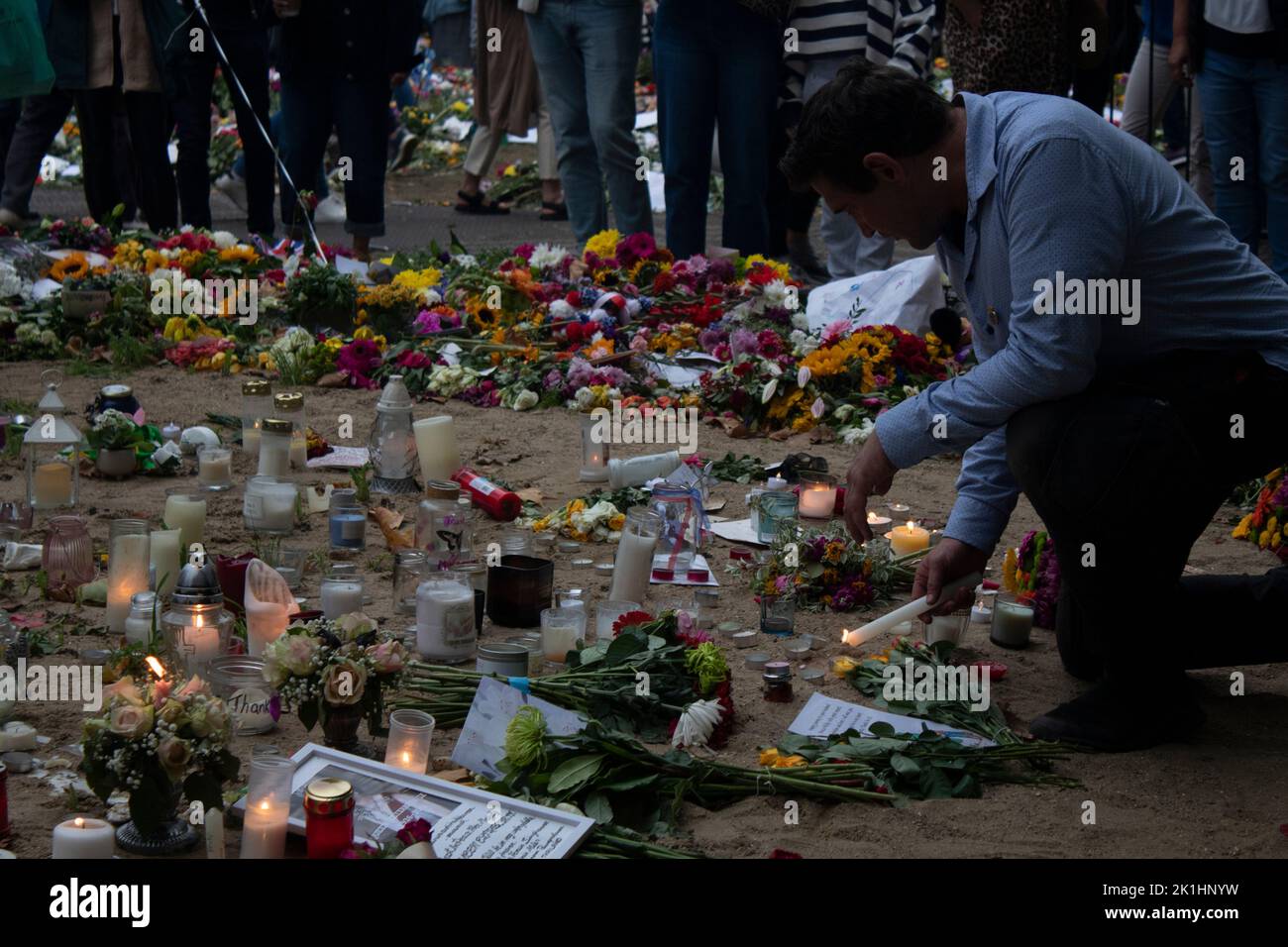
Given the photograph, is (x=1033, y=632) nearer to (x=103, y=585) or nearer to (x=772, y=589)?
(x=772, y=589)

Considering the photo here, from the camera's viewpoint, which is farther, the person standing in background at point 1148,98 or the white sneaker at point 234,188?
the white sneaker at point 234,188

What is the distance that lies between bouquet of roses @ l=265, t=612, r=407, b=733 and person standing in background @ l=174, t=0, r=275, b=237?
21.5ft

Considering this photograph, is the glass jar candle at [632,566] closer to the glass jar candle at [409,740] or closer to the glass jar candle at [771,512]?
the glass jar candle at [771,512]

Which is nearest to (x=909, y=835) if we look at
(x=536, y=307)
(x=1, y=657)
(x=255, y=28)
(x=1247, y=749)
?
(x=1247, y=749)

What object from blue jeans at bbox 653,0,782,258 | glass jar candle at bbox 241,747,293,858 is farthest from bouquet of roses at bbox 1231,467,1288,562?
blue jeans at bbox 653,0,782,258

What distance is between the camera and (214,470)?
5.71 meters

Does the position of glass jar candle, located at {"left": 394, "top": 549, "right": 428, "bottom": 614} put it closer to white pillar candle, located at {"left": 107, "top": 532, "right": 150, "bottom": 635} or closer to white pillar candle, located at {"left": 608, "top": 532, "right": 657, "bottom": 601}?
white pillar candle, located at {"left": 608, "top": 532, "right": 657, "bottom": 601}

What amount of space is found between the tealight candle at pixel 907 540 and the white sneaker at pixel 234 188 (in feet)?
29.9

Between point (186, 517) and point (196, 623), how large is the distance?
3.53 ft

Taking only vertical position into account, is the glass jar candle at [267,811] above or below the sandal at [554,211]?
below

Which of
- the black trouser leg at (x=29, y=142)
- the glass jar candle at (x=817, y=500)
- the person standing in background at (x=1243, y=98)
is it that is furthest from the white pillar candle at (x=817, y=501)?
the black trouser leg at (x=29, y=142)

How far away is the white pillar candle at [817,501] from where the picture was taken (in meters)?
5.58

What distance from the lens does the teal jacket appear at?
31.2 feet

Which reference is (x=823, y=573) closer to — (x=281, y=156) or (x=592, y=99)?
(x=592, y=99)
